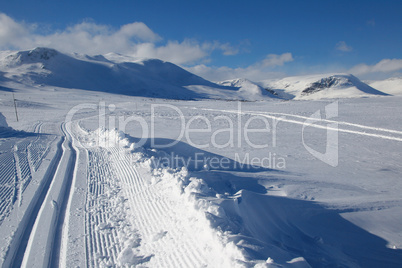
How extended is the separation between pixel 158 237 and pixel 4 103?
116ft

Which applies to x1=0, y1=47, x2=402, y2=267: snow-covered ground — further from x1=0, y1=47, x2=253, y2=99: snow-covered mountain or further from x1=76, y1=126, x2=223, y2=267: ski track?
x1=0, y1=47, x2=253, y2=99: snow-covered mountain

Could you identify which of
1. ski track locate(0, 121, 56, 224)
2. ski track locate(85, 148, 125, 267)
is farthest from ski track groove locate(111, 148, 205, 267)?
ski track locate(0, 121, 56, 224)

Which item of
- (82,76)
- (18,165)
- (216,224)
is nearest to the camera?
(216,224)

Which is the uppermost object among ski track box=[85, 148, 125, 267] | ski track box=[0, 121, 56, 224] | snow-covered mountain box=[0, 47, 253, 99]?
snow-covered mountain box=[0, 47, 253, 99]

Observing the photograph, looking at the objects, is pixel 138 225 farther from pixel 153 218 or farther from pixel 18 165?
pixel 18 165

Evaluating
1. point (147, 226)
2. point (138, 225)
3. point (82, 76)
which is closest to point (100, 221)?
point (138, 225)

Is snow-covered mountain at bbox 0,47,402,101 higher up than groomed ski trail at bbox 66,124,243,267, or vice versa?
snow-covered mountain at bbox 0,47,402,101

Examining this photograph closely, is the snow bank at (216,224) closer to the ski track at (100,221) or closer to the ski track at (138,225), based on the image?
the ski track at (138,225)

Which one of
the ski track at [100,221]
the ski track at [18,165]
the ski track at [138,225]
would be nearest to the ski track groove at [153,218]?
the ski track at [138,225]

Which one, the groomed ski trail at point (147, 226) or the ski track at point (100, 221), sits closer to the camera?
the groomed ski trail at point (147, 226)

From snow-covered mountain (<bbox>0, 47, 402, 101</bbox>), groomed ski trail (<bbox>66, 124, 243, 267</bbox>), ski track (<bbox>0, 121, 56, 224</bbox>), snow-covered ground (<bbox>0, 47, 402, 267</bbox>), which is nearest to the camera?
groomed ski trail (<bbox>66, 124, 243, 267</bbox>)

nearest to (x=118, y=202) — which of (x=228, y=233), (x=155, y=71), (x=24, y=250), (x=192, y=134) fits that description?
(x=24, y=250)

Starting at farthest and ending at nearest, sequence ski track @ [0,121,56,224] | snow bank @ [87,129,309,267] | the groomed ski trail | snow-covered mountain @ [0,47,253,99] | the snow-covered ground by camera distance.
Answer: snow-covered mountain @ [0,47,253,99] < ski track @ [0,121,56,224] < the snow-covered ground < the groomed ski trail < snow bank @ [87,129,309,267]

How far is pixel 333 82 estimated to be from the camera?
156m
